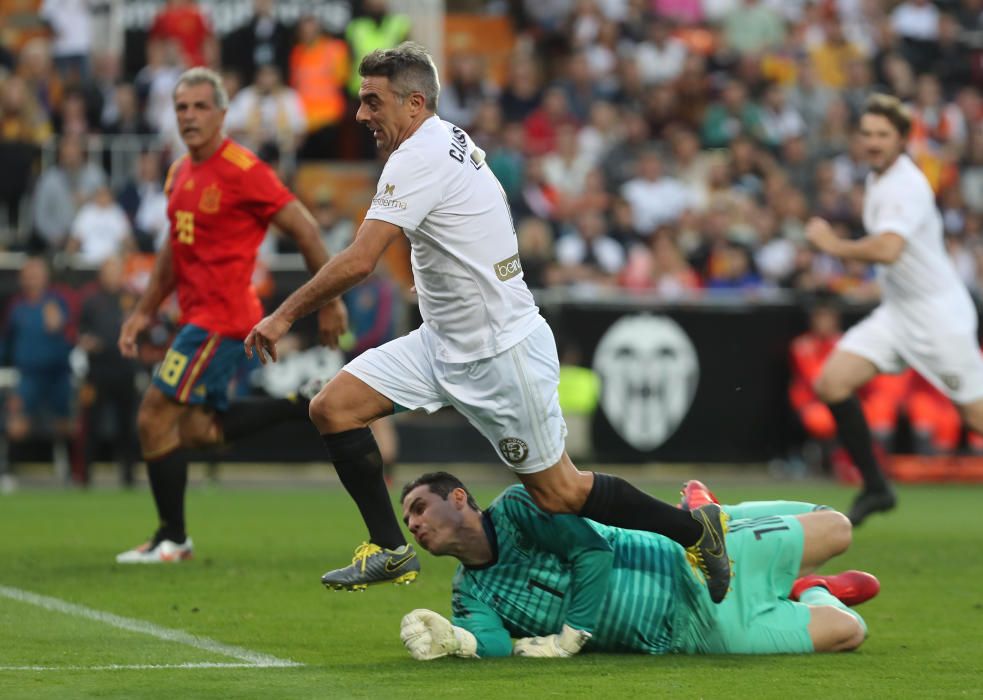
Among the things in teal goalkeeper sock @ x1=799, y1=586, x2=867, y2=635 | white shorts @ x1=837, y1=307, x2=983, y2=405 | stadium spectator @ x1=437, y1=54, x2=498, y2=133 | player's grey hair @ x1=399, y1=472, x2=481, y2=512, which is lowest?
teal goalkeeper sock @ x1=799, y1=586, x2=867, y2=635

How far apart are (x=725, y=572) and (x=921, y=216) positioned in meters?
5.12

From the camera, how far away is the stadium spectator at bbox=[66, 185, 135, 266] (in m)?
18.0

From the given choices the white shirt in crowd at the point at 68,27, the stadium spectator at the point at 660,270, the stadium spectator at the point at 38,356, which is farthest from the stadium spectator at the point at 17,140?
the stadium spectator at the point at 660,270

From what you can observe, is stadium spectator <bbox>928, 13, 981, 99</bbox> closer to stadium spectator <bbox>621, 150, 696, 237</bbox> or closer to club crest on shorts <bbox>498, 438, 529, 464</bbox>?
stadium spectator <bbox>621, 150, 696, 237</bbox>

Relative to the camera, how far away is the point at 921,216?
11.3 metres

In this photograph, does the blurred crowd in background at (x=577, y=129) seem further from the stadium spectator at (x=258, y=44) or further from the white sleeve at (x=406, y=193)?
the white sleeve at (x=406, y=193)

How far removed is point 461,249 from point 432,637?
59.1 inches

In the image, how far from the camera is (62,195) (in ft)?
60.1

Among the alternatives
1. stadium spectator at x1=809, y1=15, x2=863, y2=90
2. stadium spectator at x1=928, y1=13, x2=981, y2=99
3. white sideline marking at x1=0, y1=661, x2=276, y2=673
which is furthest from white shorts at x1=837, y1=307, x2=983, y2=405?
stadium spectator at x1=928, y1=13, x2=981, y2=99

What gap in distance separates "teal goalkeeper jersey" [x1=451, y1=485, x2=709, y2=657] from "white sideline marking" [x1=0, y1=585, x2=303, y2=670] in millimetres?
757

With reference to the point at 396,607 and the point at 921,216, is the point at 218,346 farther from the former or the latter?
the point at 921,216

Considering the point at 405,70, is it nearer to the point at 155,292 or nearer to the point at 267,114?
the point at 155,292

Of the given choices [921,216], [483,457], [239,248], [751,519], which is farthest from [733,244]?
[751,519]

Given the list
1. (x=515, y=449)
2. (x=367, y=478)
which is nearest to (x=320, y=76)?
(x=367, y=478)
